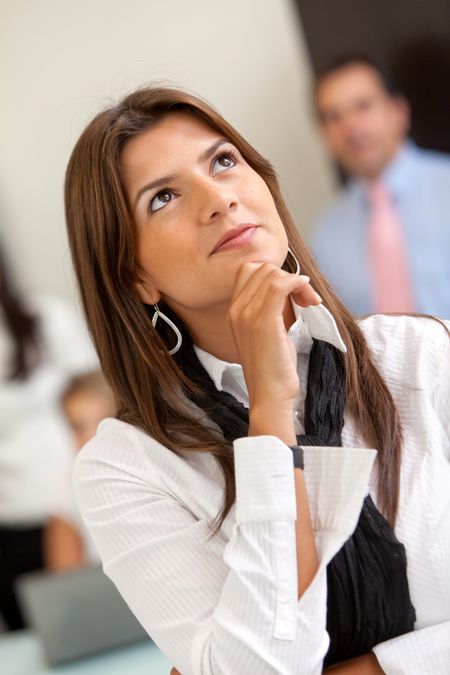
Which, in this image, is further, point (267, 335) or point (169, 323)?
point (169, 323)

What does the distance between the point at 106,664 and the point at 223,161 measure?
1.22 metres

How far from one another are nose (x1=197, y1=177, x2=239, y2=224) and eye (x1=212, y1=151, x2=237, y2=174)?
46mm

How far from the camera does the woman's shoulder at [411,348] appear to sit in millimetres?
1498

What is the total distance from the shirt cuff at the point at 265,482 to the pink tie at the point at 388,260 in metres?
2.73

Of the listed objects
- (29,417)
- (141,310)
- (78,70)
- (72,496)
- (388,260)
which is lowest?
(72,496)

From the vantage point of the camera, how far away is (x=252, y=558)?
129 cm

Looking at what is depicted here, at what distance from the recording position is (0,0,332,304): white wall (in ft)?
14.1

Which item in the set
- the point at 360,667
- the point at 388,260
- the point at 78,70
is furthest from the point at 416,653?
the point at 78,70

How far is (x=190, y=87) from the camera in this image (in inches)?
158

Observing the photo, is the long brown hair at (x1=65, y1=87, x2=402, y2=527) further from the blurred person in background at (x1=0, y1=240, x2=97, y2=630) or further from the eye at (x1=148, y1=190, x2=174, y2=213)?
the blurred person in background at (x1=0, y1=240, x2=97, y2=630)

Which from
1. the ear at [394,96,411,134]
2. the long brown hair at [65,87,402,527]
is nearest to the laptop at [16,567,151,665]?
the long brown hair at [65,87,402,527]

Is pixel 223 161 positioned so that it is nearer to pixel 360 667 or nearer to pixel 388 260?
pixel 360 667

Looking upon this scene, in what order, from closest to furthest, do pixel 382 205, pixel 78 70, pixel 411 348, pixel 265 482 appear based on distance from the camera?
pixel 265 482, pixel 411 348, pixel 382 205, pixel 78 70

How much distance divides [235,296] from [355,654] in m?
0.52
